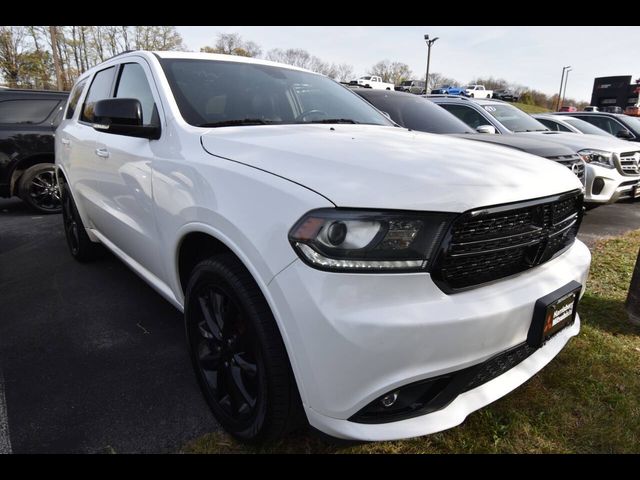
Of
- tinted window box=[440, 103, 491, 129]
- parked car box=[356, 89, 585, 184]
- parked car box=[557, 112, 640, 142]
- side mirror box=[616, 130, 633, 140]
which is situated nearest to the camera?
parked car box=[356, 89, 585, 184]

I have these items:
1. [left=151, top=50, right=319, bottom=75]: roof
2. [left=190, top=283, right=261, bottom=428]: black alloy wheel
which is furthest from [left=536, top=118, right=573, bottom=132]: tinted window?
[left=190, top=283, right=261, bottom=428]: black alloy wheel

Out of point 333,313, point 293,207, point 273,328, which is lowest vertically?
point 273,328

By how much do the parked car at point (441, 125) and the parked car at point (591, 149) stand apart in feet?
1.79

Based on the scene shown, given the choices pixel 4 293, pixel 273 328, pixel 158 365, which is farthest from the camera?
pixel 4 293

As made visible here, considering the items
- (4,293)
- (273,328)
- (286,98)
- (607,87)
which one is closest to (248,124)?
(286,98)

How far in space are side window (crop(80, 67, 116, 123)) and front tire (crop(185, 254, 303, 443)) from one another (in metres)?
2.23

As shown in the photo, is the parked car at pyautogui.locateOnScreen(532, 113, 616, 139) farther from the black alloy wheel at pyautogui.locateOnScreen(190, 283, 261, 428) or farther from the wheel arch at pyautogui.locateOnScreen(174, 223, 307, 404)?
the black alloy wheel at pyautogui.locateOnScreen(190, 283, 261, 428)

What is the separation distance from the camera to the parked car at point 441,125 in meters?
4.85

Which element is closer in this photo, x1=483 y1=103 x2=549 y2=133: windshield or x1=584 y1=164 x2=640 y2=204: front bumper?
x1=584 y1=164 x2=640 y2=204: front bumper

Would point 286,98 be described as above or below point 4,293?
above

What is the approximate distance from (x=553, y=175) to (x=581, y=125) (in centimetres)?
903

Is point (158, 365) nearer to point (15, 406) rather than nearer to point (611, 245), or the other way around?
point (15, 406)

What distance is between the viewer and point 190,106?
225 centimetres

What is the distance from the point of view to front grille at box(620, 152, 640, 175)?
19.9 feet
